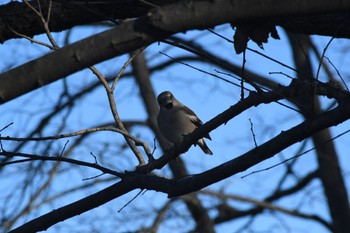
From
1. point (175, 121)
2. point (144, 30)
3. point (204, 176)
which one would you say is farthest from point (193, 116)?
point (144, 30)

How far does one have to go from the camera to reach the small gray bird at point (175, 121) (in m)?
8.13

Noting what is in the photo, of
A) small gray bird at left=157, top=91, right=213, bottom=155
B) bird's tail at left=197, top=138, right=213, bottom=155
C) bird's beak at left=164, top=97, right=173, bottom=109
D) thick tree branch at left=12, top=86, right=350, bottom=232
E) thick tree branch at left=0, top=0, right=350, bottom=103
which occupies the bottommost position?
thick tree branch at left=0, top=0, right=350, bottom=103

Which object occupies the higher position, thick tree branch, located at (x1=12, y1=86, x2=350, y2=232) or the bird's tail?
the bird's tail

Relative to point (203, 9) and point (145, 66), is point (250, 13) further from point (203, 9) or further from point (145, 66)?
point (145, 66)

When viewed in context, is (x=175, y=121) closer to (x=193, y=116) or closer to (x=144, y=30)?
(x=193, y=116)

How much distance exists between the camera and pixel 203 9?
2754mm

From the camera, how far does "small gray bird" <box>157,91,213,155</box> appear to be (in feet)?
26.7

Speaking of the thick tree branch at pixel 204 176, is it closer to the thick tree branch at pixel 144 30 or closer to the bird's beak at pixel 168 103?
the thick tree branch at pixel 144 30

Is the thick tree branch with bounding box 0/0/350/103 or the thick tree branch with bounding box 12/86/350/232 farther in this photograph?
the thick tree branch with bounding box 12/86/350/232

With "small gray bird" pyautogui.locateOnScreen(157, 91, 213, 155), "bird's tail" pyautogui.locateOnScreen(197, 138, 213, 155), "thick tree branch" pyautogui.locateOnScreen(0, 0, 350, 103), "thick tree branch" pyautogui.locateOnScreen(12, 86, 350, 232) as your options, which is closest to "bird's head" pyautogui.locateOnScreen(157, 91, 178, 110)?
"small gray bird" pyautogui.locateOnScreen(157, 91, 213, 155)

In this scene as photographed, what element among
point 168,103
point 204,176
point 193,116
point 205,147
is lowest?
point 204,176

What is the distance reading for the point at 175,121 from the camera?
819 centimetres

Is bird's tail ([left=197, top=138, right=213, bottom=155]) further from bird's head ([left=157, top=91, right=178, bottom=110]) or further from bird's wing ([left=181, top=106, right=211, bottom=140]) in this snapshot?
bird's head ([left=157, top=91, right=178, bottom=110])

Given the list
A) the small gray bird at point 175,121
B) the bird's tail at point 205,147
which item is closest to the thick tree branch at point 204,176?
the small gray bird at point 175,121
